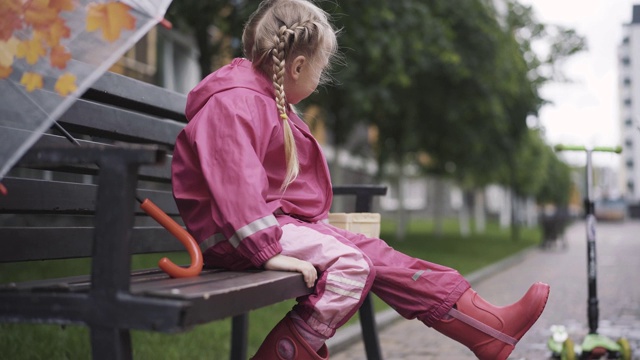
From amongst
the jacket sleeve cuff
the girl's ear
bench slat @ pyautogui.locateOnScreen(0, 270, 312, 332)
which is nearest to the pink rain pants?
the jacket sleeve cuff

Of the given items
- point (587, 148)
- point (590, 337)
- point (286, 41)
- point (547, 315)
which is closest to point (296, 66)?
point (286, 41)

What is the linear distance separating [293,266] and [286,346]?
250 millimetres

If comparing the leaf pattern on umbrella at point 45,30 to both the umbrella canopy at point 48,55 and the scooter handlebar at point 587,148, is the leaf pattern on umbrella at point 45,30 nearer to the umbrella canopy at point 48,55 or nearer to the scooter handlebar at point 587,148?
the umbrella canopy at point 48,55

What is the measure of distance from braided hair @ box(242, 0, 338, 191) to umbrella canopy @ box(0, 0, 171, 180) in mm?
770

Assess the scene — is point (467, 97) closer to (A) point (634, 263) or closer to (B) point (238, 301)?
(A) point (634, 263)

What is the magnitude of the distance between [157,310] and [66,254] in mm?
1077

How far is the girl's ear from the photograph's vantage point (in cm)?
276

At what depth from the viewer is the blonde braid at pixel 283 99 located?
2.68 meters

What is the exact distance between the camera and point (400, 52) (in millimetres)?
12047

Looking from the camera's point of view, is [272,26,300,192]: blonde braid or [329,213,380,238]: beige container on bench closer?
[272,26,300,192]: blonde braid

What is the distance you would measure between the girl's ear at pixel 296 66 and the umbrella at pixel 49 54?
0.83 m

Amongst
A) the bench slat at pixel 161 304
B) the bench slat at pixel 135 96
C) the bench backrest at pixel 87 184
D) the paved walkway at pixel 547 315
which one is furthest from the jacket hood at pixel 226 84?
the paved walkway at pixel 547 315

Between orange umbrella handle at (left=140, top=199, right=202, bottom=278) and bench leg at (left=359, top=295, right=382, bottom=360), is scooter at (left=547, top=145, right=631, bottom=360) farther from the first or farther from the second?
orange umbrella handle at (left=140, top=199, right=202, bottom=278)

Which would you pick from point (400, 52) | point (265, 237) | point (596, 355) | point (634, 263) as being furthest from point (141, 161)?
point (634, 263)
